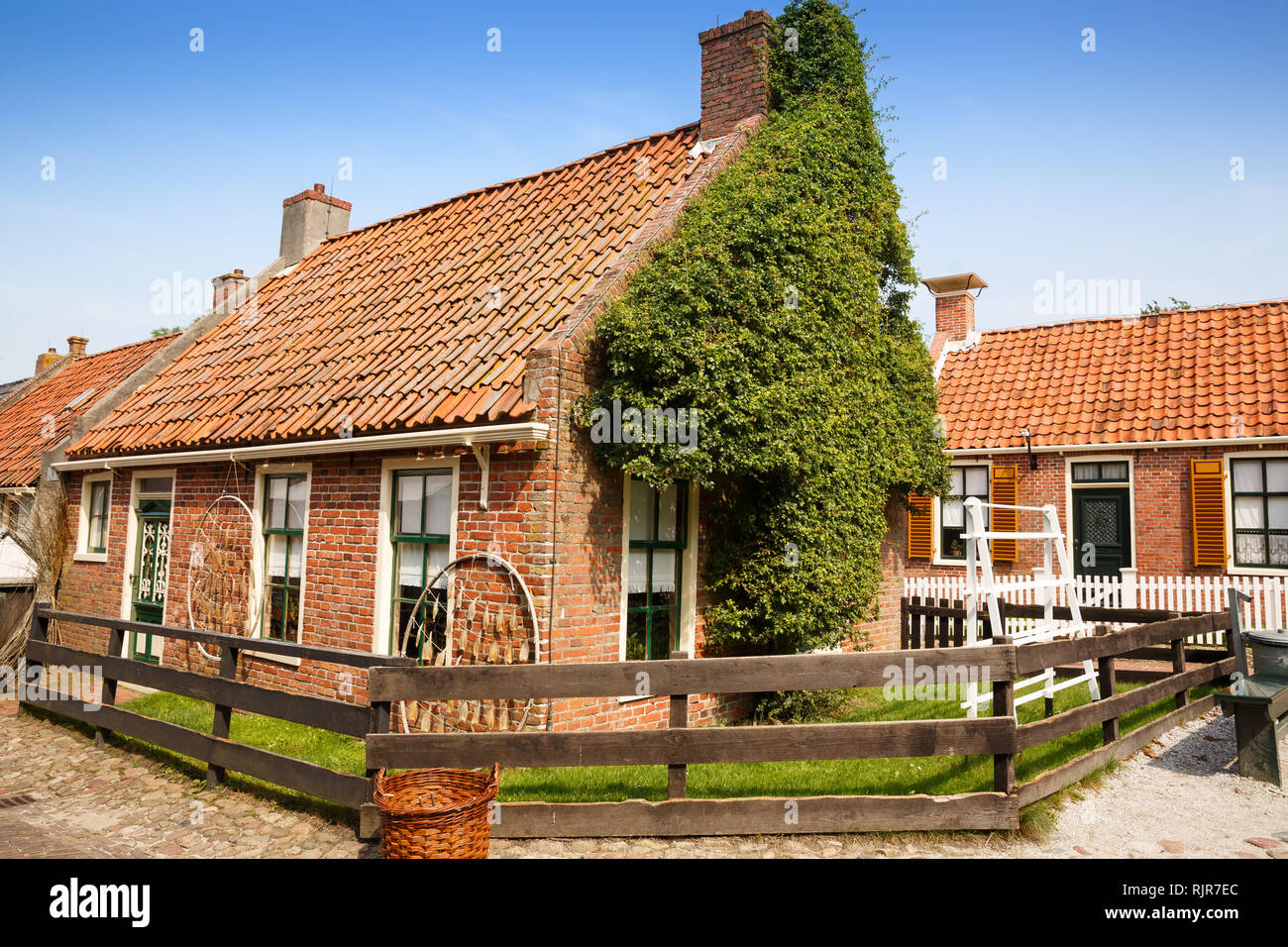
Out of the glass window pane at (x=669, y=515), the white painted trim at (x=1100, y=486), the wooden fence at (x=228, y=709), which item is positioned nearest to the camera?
the wooden fence at (x=228, y=709)

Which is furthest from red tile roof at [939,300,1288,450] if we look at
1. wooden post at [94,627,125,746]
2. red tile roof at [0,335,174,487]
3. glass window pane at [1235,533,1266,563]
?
red tile roof at [0,335,174,487]

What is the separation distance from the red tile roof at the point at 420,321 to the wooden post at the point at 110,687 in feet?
8.80

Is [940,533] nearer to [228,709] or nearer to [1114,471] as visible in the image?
[1114,471]

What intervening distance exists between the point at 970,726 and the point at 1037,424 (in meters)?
13.3

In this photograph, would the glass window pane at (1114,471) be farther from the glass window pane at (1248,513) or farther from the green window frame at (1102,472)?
the glass window pane at (1248,513)

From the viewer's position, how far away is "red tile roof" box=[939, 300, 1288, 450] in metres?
15.1

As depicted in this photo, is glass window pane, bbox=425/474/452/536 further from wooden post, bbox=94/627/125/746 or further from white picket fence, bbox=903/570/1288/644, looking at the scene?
white picket fence, bbox=903/570/1288/644

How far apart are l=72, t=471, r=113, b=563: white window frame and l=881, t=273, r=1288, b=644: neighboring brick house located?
12.8 meters

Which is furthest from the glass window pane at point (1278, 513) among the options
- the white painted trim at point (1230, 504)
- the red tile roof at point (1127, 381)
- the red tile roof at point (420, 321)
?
the red tile roof at point (420, 321)

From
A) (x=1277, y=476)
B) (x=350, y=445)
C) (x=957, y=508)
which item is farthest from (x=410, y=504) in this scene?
(x=1277, y=476)

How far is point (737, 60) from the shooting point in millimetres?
10859

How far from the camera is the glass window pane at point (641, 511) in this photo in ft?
27.6

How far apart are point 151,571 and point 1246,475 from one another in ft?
61.2

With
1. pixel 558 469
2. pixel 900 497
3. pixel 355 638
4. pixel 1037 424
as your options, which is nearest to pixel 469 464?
pixel 558 469
